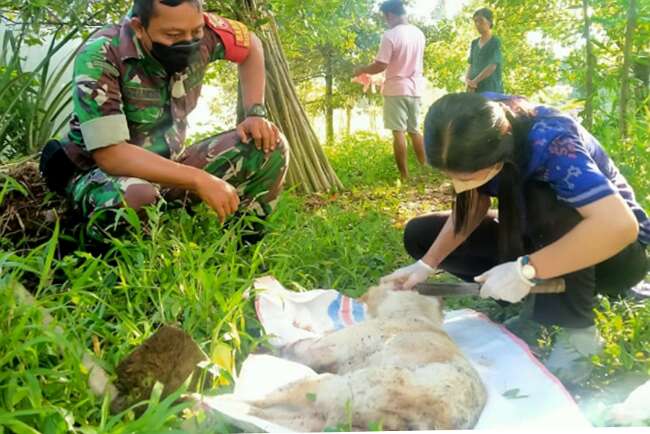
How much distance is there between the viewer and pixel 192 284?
65.4 inches

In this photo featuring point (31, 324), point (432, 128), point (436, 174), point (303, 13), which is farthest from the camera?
point (303, 13)

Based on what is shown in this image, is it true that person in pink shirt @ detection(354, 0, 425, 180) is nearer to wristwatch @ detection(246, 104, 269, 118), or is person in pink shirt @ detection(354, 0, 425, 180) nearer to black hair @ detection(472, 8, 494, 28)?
black hair @ detection(472, 8, 494, 28)

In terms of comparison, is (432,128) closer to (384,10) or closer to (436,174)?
(436,174)

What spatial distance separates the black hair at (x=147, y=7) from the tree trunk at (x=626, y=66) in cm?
126

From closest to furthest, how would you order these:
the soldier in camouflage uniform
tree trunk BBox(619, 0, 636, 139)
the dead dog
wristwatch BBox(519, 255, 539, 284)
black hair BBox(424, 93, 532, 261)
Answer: the dead dog, black hair BBox(424, 93, 532, 261), wristwatch BBox(519, 255, 539, 284), tree trunk BBox(619, 0, 636, 139), the soldier in camouflage uniform

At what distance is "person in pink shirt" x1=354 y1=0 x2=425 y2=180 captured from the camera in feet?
6.03

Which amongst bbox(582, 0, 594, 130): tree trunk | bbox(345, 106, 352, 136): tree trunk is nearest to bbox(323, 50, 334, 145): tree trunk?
bbox(345, 106, 352, 136): tree trunk

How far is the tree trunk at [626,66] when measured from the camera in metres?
1.79

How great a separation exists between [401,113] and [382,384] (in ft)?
2.81

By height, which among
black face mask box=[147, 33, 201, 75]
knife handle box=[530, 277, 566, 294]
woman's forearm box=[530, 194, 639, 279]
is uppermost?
black face mask box=[147, 33, 201, 75]

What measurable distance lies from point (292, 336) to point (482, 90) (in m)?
0.87

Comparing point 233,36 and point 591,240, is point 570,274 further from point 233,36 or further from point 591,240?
point 233,36

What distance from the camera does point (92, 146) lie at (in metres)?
1.90

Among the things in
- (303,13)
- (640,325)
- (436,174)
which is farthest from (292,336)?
(303,13)
